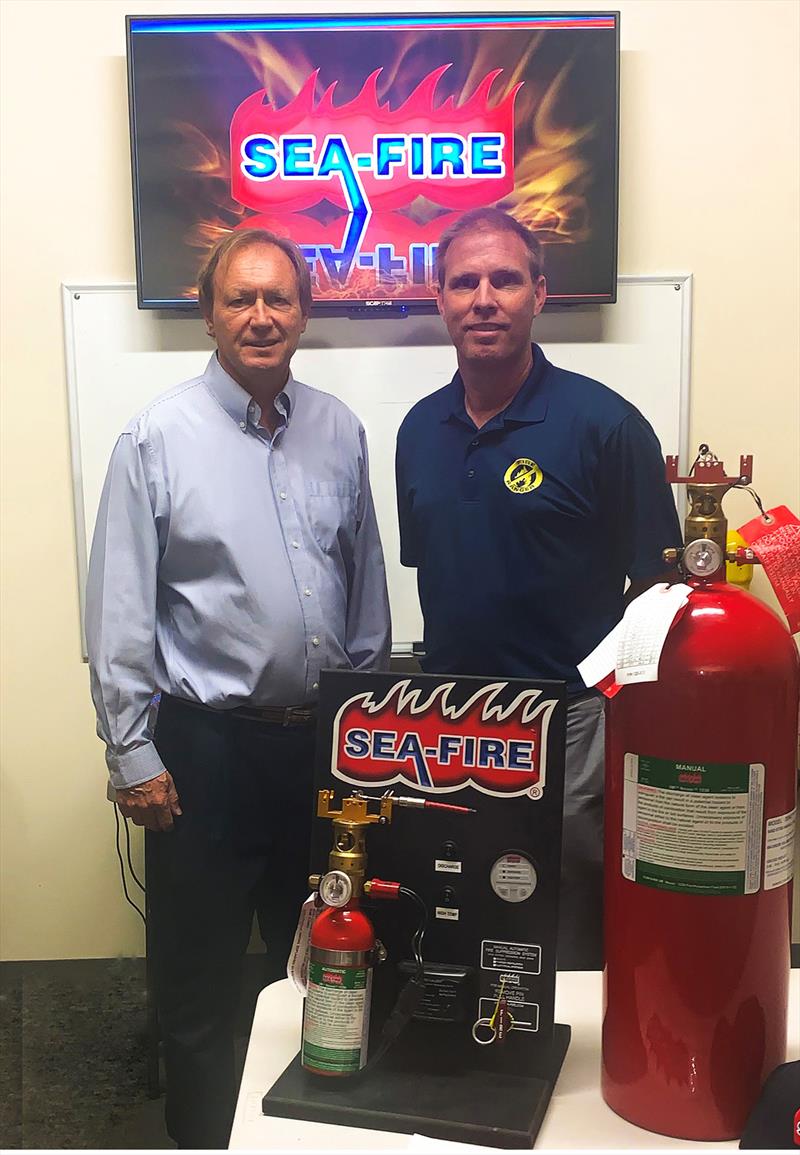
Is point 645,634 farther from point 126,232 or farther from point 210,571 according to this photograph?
point 126,232

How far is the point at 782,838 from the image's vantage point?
86cm

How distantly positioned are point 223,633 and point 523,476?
68 cm

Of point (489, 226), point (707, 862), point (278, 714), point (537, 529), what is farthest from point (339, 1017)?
point (489, 226)

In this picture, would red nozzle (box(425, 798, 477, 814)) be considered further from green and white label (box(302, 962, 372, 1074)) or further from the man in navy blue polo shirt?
the man in navy blue polo shirt

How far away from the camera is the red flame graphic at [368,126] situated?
2102 mm

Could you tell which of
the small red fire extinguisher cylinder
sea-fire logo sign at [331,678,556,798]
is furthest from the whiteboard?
the small red fire extinguisher cylinder

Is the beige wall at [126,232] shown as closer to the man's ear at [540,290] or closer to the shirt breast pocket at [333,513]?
the man's ear at [540,290]

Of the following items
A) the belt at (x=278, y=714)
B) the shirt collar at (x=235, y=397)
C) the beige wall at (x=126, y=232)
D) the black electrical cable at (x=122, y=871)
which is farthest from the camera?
the black electrical cable at (x=122, y=871)

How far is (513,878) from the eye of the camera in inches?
38.6

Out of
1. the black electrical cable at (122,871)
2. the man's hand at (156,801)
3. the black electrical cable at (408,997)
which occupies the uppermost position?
the black electrical cable at (408,997)

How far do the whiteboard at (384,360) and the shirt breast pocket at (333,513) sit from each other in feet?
0.35

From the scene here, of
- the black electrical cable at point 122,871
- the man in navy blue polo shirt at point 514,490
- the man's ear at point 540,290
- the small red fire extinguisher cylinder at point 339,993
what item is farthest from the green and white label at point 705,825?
the black electrical cable at point 122,871

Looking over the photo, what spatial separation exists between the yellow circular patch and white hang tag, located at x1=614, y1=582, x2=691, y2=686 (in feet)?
3.84

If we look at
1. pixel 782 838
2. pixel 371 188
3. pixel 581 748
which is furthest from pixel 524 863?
pixel 371 188
